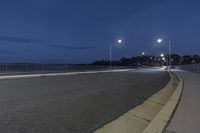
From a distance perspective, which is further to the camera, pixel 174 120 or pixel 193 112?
pixel 193 112

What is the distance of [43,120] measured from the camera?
7.66m

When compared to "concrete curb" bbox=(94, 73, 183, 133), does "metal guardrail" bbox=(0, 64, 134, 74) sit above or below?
above

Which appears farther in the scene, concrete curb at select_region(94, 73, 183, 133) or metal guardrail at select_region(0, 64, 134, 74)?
metal guardrail at select_region(0, 64, 134, 74)

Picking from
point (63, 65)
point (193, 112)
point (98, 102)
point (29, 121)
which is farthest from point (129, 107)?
point (63, 65)

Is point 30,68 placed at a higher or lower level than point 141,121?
higher

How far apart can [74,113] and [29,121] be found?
5.87 feet

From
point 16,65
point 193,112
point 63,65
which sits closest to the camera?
point 193,112

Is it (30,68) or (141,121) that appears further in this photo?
(30,68)

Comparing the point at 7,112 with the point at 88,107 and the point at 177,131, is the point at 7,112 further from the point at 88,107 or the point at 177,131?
the point at 177,131

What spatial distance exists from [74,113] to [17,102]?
2.45 meters

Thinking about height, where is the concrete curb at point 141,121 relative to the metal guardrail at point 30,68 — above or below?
below

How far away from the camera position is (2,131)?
253 inches

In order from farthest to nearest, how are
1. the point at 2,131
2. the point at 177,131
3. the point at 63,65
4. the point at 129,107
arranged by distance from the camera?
the point at 63,65
the point at 129,107
the point at 177,131
the point at 2,131

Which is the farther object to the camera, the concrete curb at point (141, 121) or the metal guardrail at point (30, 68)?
the metal guardrail at point (30, 68)
